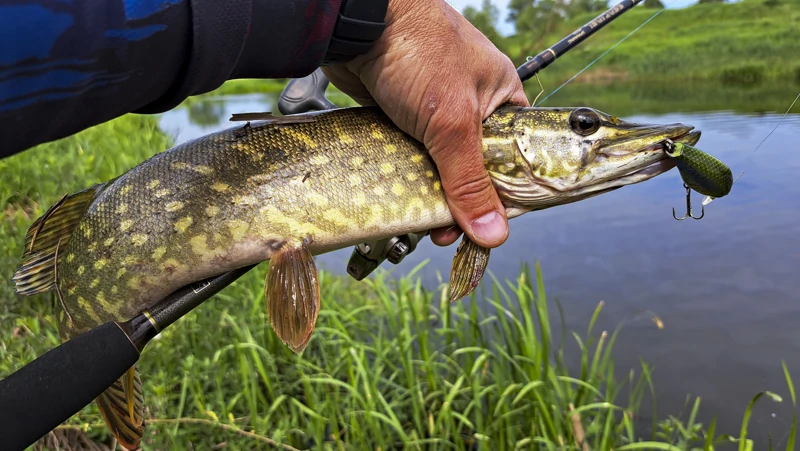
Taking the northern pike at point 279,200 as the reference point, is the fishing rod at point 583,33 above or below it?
above

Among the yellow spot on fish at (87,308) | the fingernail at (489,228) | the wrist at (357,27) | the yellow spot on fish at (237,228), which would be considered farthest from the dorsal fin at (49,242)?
the fingernail at (489,228)

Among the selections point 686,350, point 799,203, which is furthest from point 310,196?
point 799,203

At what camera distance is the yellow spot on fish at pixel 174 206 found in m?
1.75

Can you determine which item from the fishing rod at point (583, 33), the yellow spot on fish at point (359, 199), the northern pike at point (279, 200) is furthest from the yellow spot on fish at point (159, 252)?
the fishing rod at point (583, 33)

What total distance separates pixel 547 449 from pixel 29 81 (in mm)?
2567

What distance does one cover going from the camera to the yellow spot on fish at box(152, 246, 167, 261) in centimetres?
174

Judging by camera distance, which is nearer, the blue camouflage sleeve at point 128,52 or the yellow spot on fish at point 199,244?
the blue camouflage sleeve at point 128,52

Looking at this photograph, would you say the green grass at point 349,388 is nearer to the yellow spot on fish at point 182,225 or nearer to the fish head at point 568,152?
the yellow spot on fish at point 182,225

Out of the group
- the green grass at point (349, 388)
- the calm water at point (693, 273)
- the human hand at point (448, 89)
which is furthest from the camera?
the calm water at point (693, 273)

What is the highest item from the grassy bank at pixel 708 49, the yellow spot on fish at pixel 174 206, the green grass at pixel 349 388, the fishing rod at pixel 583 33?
the fishing rod at pixel 583 33

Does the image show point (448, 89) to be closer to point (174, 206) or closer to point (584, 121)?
point (584, 121)

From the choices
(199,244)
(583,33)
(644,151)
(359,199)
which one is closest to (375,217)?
(359,199)

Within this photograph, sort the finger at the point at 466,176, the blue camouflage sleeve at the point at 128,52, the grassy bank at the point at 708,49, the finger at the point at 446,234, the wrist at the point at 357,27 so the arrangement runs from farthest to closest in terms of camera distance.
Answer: the grassy bank at the point at 708,49
the finger at the point at 446,234
the finger at the point at 466,176
the wrist at the point at 357,27
the blue camouflage sleeve at the point at 128,52

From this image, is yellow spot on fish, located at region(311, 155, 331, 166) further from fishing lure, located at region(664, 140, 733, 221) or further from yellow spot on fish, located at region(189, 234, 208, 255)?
fishing lure, located at region(664, 140, 733, 221)
